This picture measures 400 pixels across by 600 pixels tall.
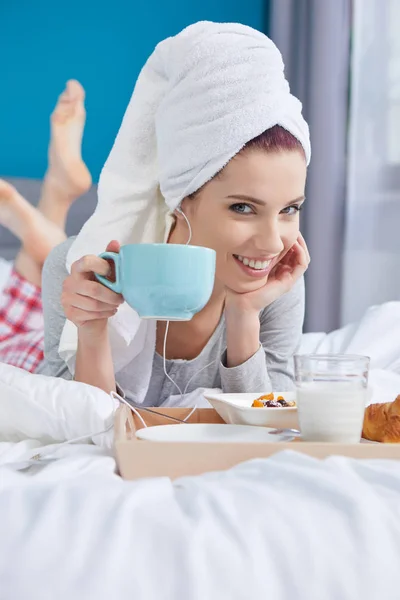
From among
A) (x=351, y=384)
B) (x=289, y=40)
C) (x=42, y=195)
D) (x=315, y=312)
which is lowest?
(x=351, y=384)

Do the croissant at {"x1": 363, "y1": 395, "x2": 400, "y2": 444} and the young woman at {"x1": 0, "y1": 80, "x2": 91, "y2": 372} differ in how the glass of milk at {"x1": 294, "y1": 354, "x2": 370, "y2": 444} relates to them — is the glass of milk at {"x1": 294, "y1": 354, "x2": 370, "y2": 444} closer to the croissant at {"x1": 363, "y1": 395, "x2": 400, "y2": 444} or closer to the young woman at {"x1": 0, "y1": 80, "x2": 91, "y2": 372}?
the croissant at {"x1": 363, "y1": 395, "x2": 400, "y2": 444}

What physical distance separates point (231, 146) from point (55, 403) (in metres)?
0.54

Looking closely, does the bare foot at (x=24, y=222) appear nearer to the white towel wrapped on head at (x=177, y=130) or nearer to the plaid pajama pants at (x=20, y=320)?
the plaid pajama pants at (x=20, y=320)

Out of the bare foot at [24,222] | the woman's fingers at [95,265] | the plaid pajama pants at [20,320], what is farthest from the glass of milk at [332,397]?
the bare foot at [24,222]

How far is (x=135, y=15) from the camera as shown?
3.25m

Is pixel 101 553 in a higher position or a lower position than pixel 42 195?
lower

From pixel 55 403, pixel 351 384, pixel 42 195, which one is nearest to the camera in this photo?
pixel 351 384

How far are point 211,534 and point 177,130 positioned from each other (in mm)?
878

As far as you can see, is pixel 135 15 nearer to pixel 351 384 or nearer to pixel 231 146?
pixel 231 146

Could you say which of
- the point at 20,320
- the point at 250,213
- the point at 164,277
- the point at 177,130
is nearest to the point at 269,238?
the point at 250,213

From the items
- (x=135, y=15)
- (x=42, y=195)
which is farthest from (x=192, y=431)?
(x=135, y=15)

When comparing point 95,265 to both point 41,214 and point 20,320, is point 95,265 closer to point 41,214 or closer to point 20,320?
point 20,320

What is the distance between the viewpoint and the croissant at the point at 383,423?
30.7 inches

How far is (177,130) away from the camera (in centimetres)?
126
